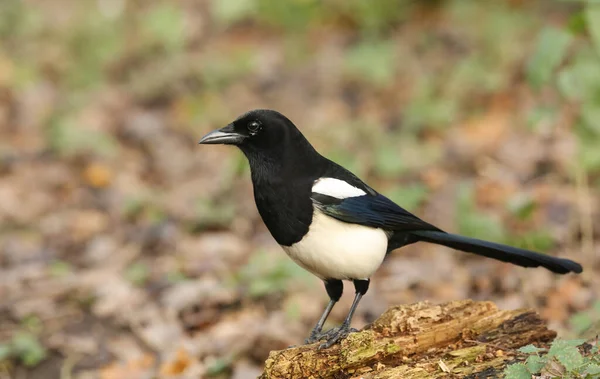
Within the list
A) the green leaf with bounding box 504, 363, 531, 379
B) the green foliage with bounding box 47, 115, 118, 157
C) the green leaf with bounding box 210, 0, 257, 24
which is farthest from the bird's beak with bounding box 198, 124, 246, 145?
the green leaf with bounding box 210, 0, 257, 24

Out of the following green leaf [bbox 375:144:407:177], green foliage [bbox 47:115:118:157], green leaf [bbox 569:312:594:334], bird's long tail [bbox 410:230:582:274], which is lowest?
green leaf [bbox 569:312:594:334]

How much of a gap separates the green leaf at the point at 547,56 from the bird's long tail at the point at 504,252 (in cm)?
121

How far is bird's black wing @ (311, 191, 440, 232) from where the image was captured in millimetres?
3076

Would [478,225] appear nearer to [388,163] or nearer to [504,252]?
[504,252]

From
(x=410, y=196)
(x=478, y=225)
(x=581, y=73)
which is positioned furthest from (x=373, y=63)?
(x=581, y=73)

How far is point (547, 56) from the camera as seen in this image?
4125mm

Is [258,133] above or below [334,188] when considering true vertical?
above

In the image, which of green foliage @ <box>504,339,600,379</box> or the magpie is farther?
the magpie

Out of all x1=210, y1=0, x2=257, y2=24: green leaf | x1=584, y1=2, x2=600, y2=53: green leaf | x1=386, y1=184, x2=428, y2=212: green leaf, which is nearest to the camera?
x1=584, y1=2, x2=600, y2=53: green leaf

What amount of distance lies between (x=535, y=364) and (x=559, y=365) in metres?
0.07

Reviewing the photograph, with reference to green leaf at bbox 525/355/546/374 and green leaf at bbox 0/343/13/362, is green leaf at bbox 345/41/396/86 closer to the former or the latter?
green leaf at bbox 0/343/13/362

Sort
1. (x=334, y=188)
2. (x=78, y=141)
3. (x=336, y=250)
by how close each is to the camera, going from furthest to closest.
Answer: (x=78, y=141) < (x=334, y=188) < (x=336, y=250)

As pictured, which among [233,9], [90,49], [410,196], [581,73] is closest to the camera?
[581,73]

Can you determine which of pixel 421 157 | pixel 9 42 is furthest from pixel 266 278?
pixel 9 42
